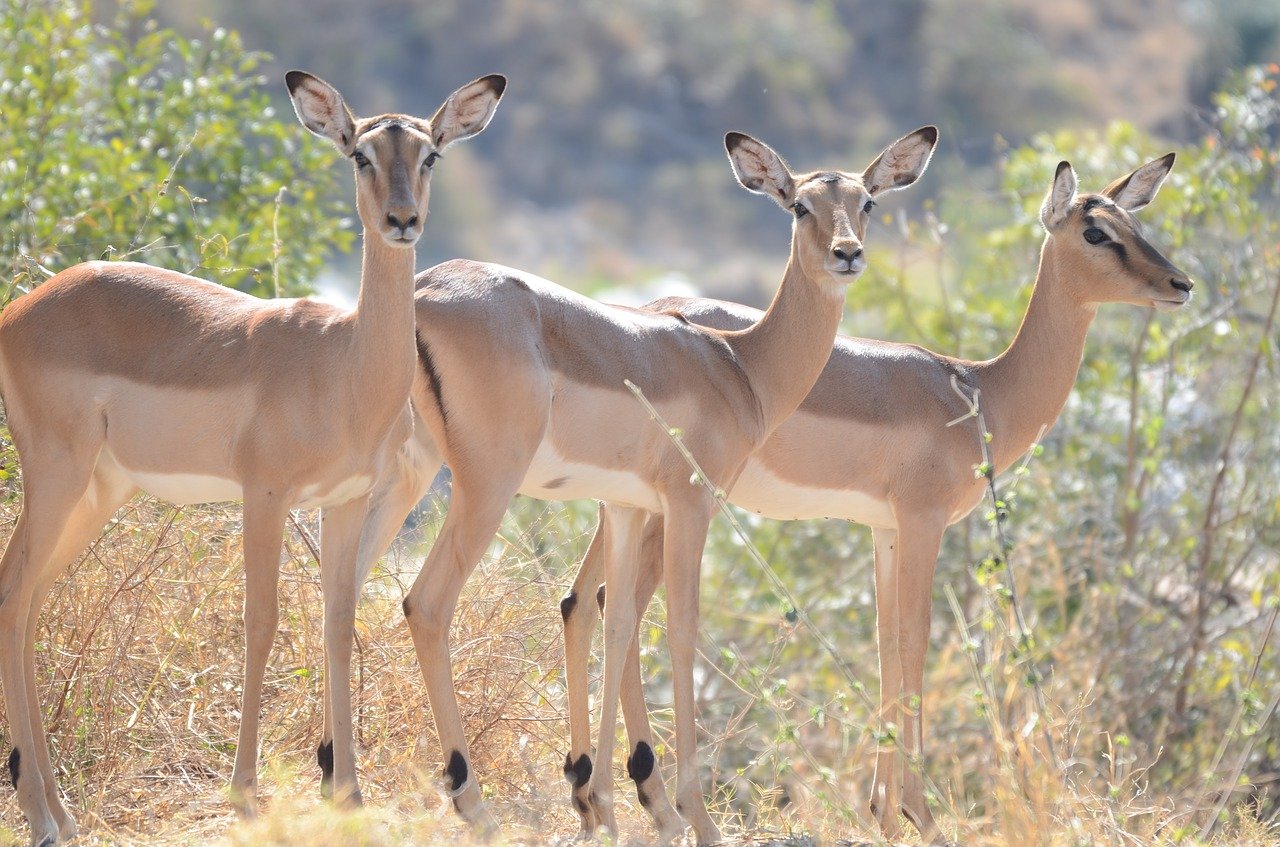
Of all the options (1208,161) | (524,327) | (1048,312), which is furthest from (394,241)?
(1208,161)

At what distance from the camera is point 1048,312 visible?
8.65 m

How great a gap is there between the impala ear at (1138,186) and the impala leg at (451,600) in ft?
13.3

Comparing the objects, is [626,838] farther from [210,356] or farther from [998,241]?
[998,241]

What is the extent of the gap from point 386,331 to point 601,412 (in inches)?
42.1

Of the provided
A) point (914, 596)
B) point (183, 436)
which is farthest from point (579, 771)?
point (183, 436)

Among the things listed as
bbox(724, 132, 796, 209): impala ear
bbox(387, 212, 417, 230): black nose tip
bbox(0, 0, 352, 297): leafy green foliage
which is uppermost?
bbox(0, 0, 352, 297): leafy green foliage

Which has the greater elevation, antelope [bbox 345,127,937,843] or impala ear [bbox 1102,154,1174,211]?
impala ear [bbox 1102,154,1174,211]

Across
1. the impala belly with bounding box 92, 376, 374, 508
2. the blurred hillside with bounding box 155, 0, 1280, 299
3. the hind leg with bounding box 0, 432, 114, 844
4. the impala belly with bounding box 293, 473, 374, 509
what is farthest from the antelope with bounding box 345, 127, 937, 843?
the blurred hillside with bounding box 155, 0, 1280, 299

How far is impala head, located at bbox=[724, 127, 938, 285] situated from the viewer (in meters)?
7.27

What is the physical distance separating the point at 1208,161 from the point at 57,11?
846 cm

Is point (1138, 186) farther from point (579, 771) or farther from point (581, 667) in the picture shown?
point (579, 771)

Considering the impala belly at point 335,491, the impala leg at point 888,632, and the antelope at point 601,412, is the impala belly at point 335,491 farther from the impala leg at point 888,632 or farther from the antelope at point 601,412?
the impala leg at point 888,632

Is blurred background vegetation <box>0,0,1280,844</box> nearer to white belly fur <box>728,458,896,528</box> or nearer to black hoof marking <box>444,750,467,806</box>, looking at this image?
white belly fur <box>728,458,896,528</box>

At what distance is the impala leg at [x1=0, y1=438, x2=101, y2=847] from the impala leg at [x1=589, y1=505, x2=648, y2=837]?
2.10 m
